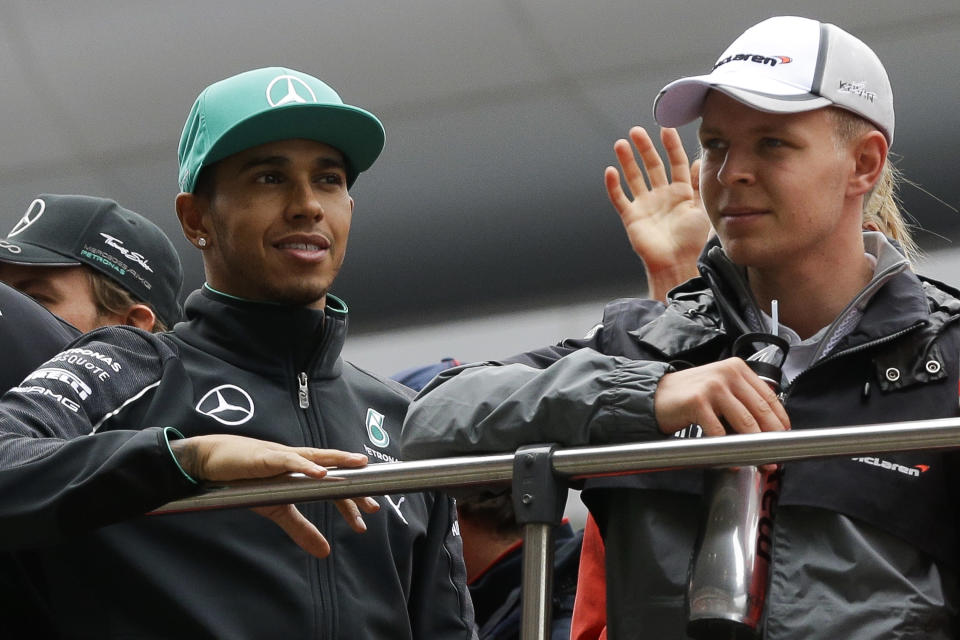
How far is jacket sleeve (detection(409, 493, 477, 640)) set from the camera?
7.77 feet

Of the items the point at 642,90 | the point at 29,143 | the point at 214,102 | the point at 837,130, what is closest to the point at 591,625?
the point at 837,130

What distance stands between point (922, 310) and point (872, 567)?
342 mm

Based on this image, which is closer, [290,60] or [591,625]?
[591,625]

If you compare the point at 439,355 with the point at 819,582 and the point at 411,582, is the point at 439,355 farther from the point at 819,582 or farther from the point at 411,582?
the point at 819,582

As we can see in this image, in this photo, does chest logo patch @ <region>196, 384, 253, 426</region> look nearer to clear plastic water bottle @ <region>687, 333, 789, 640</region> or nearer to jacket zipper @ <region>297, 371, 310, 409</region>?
jacket zipper @ <region>297, 371, 310, 409</region>

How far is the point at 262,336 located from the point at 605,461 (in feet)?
2.34

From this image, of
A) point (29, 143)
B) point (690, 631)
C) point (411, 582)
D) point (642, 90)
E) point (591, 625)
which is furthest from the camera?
point (29, 143)

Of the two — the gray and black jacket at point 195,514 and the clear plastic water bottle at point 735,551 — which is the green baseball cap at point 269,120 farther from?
the clear plastic water bottle at point 735,551

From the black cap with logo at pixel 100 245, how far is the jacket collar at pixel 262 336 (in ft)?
2.45

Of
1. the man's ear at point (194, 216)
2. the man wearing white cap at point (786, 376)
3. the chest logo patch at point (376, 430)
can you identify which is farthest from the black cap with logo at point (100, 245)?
the man wearing white cap at point (786, 376)

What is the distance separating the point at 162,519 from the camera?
85.7 inches

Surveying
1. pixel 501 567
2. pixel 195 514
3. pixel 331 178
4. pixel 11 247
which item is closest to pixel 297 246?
pixel 331 178

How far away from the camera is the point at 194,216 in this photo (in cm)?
252

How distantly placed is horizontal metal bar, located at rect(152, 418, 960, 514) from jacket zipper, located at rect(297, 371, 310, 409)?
1.26ft
